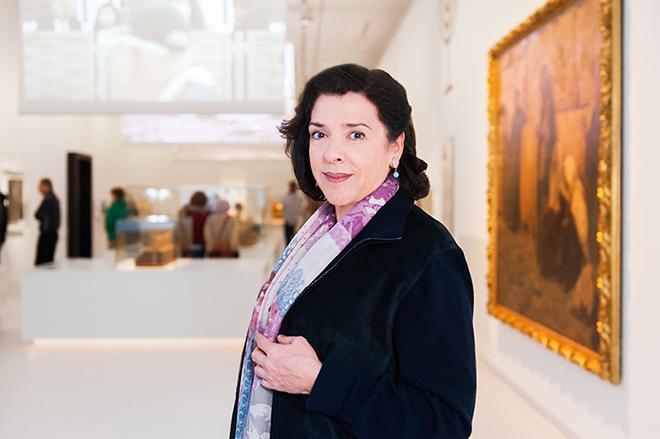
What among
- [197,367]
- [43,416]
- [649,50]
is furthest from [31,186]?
[649,50]

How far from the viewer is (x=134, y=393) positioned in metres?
7.15

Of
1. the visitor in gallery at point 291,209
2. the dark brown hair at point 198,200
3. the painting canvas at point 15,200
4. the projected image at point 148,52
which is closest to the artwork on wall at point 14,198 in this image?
the painting canvas at point 15,200

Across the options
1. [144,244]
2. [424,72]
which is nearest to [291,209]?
[424,72]

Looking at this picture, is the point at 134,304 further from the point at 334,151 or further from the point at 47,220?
the point at 334,151

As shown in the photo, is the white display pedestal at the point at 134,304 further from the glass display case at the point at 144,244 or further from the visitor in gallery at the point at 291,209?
the visitor in gallery at the point at 291,209

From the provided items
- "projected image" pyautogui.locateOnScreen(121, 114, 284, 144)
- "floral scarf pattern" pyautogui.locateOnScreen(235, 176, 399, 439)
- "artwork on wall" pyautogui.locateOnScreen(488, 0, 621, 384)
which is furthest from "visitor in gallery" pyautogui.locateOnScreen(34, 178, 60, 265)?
"floral scarf pattern" pyautogui.locateOnScreen(235, 176, 399, 439)

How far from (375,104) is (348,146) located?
0.13m

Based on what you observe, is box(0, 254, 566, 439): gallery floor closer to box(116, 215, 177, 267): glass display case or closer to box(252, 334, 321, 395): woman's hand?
box(116, 215, 177, 267): glass display case

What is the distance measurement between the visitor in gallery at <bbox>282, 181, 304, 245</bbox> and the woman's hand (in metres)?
16.9

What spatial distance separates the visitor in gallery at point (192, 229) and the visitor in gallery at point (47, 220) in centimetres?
351

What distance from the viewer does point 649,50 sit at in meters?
4.36

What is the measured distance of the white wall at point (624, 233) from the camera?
14.3ft

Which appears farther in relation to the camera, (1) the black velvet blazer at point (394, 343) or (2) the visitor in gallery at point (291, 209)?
(2) the visitor in gallery at point (291, 209)

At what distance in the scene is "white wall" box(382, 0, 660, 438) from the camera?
4344mm
